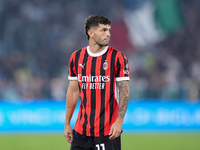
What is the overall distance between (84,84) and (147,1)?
605 inches

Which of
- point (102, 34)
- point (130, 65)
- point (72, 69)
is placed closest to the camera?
point (102, 34)

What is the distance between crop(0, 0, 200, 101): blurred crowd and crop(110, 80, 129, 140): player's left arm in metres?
9.30

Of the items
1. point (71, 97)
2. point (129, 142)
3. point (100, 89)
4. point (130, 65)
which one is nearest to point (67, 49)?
point (130, 65)

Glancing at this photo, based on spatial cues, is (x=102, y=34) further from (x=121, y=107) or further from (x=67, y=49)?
(x=67, y=49)

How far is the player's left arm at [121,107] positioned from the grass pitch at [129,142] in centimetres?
556

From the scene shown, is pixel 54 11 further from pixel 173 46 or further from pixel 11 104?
pixel 11 104

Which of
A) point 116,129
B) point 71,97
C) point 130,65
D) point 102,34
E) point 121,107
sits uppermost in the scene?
point 130,65

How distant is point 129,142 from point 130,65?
645 cm

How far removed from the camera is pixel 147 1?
18922 millimetres

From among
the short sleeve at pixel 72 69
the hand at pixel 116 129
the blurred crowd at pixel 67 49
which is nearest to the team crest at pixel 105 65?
the short sleeve at pixel 72 69

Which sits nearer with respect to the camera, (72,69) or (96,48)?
(96,48)

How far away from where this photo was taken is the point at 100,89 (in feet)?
13.3

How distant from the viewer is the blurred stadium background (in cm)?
1181

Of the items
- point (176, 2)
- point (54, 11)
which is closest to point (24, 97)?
point (54, 11)
